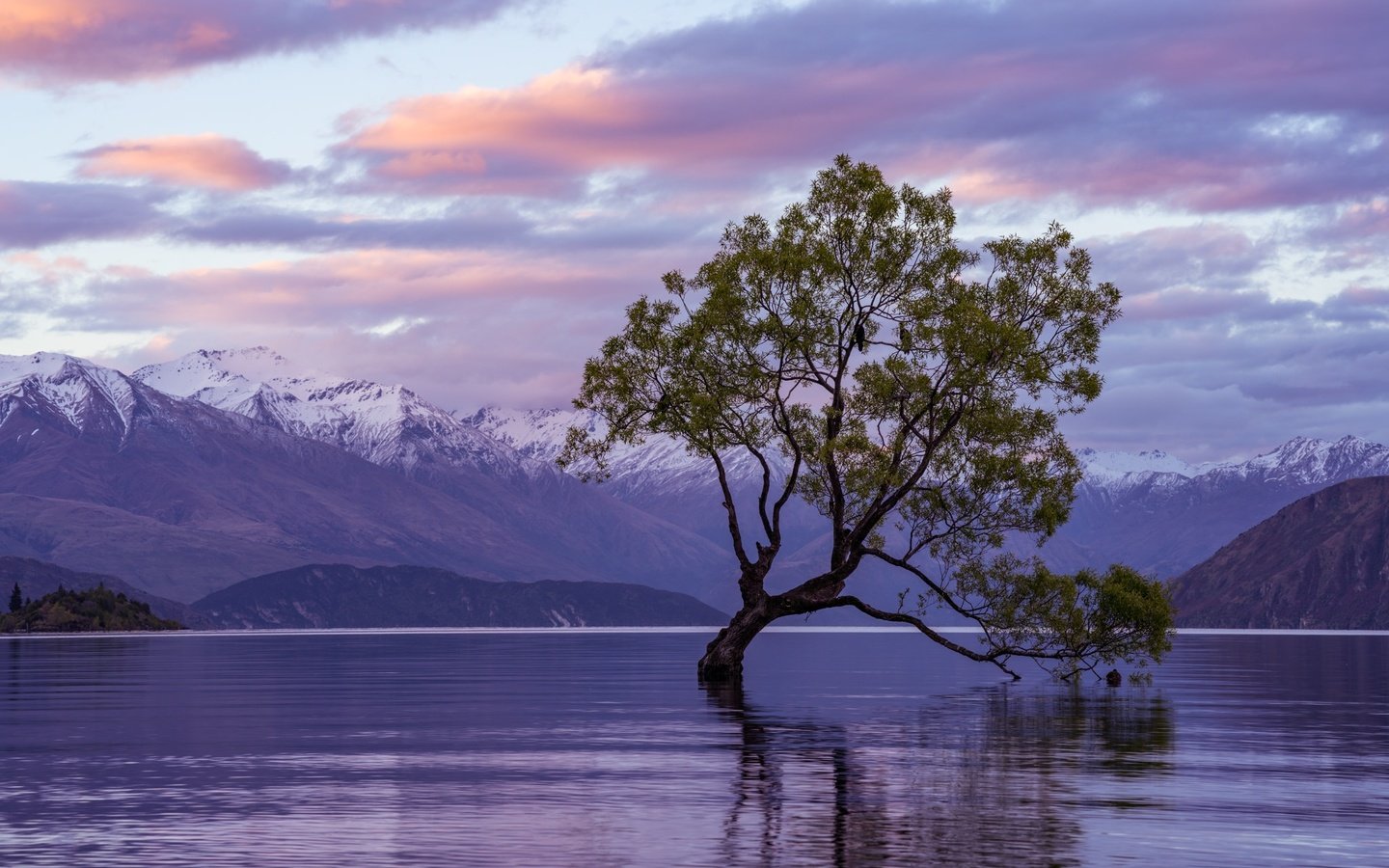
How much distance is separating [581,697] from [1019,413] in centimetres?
2659

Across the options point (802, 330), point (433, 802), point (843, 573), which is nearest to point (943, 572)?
point (843, 573)

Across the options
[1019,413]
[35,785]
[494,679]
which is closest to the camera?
[35,785]

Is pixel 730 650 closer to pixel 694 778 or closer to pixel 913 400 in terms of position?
pixel 913 400

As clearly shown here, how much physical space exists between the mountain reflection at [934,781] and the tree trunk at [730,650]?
21558 millimetres

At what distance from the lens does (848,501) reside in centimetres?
9469

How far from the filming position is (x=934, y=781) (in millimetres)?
46281

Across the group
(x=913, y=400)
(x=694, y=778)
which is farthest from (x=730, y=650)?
(x=694, y=778)

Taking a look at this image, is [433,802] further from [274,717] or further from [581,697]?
[581,697]

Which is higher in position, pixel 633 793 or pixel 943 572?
pixel 943 572

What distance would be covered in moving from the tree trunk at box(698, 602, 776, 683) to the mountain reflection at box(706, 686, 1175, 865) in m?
21.6

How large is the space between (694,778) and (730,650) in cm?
5642

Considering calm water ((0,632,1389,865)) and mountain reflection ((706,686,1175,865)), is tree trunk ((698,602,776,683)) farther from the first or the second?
mountain reflection ((706,686,1175,865))

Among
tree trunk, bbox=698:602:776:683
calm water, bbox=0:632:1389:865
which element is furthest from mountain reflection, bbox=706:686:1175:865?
tree trunk, bbox=698:602:776:683

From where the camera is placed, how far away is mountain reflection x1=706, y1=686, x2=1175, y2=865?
34438 millimetres
